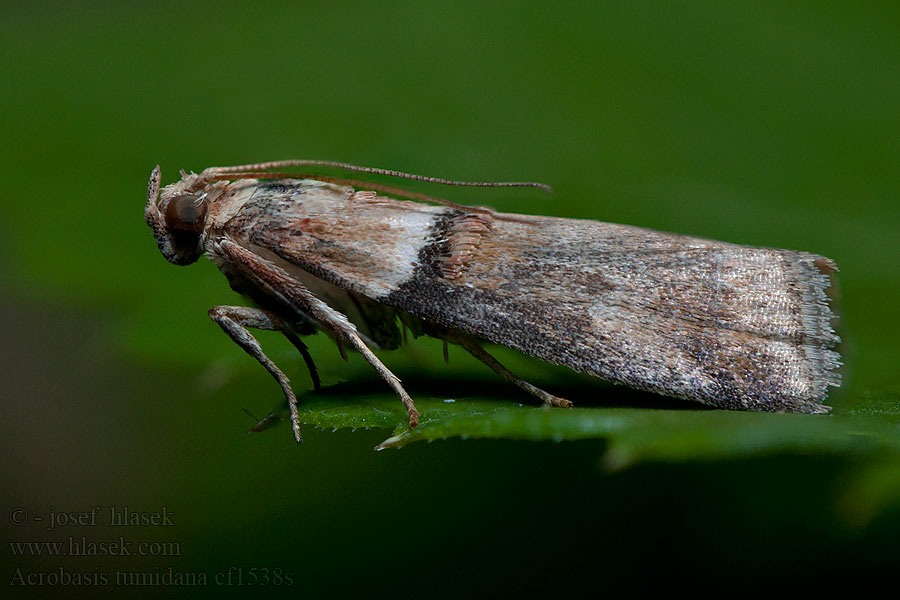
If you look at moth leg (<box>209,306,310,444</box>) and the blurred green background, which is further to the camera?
the blurred green background

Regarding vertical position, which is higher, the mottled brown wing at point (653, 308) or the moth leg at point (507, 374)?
the mottled brown wing at point (653, 308)

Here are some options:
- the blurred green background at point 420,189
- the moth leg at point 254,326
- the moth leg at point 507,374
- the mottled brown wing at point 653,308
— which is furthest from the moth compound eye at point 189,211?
the moth leg at point 507,374

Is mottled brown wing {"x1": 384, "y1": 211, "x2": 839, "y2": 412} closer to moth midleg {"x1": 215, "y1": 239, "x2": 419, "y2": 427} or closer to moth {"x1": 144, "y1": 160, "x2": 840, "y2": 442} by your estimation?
moth {"x1": 144, "y1": 160, "x2": 840, "y2": 442}

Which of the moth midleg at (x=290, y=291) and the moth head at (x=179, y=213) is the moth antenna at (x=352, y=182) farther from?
the moth midleg at (x=290, y=291)

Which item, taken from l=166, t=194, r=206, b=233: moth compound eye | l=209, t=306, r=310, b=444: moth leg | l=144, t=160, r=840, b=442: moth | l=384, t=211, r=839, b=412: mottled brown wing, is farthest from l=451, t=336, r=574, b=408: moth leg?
l=166, t=194, r=206, b=233: moth compound eye

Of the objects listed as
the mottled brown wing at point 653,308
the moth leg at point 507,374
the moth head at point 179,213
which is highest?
the moth head at point 179,213
